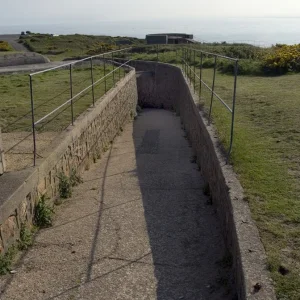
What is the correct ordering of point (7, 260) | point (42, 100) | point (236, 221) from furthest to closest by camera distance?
1. point (42, 100)
2. point (7, 260)
3. point (236, 221)

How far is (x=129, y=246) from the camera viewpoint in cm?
521

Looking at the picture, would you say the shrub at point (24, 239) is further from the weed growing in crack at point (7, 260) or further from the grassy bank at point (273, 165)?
the grassy bank at point (273, 165)

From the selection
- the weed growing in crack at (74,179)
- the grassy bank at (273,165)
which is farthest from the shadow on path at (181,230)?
the weed growing in crack at (74,179)

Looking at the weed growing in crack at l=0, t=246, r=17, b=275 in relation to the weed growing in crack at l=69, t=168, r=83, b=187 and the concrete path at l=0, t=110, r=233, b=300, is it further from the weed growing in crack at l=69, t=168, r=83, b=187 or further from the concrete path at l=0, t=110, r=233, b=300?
the weed growing in crack at l=69, t=168, r=83, b=187

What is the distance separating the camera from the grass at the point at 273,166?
12.2 ft

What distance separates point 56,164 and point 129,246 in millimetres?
2063

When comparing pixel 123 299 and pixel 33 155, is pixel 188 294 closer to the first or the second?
pixel 123 299

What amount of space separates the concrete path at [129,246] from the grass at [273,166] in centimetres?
65

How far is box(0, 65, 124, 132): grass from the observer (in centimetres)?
838

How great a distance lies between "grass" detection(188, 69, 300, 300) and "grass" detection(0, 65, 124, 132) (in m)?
2.92

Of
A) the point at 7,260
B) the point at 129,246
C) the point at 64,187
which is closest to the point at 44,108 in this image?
the point at 64,187

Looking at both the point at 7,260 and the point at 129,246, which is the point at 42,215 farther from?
the point at 129,246

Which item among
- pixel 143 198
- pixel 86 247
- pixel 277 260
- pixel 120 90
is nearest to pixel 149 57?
pixel 120 90

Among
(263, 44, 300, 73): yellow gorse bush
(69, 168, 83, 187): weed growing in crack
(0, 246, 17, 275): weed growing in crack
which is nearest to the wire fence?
(69, 168, 83, 187): weed growing in crack
